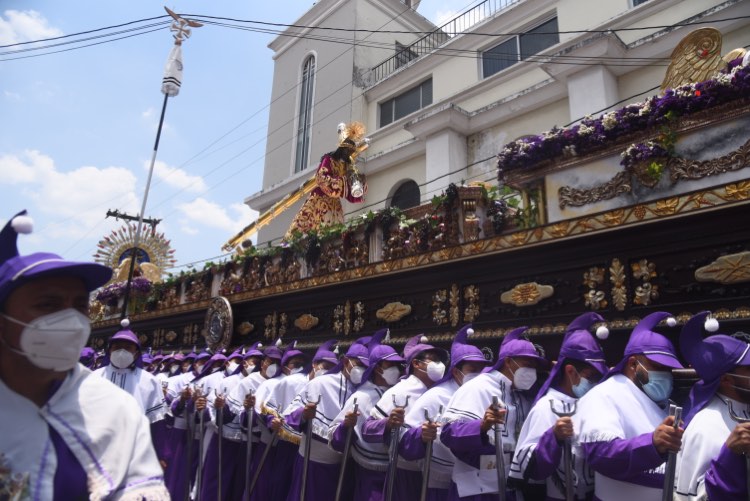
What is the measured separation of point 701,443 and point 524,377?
5.27ft

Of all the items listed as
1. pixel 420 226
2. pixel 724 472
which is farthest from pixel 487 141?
pixel 724 472

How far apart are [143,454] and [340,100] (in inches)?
718

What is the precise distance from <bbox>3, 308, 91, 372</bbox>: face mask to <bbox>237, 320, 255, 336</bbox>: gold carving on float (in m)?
10.2

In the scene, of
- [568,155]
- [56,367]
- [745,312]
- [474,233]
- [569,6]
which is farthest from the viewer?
[569,6]

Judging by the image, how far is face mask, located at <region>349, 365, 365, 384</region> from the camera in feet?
19.8

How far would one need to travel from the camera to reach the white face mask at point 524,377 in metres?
4.59

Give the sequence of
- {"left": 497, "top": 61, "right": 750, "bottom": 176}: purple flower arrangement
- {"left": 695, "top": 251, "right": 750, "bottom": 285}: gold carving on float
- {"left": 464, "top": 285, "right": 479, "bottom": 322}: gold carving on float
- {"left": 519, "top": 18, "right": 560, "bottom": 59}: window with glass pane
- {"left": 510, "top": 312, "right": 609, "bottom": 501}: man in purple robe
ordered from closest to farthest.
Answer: {"left": 510, "top": 312, "right": 609, "bottom": 501}: man in purple robe
{"left": 695, "top": 251, "right": 750, "bottom": 285}: gold carving on float
{"left": 497, "top": 61, "right": 750, "bottom": 176}: purple flower arrangement
{"left": 464, "top": 285, "right": 479, "bottom": 322}: gold carving on float
{"left": 519, "top": 18, "right": 560, "bottom": 59}: window with glass pane

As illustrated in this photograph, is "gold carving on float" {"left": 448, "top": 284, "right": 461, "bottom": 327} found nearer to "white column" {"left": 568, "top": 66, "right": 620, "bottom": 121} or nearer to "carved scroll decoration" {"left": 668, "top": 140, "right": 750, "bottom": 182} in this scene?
"carved scroll decoration" {"left": 668, "top": 140, "right": 750, "bottom": 182}

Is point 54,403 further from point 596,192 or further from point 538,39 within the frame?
point 538,39

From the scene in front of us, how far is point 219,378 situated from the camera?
28.4 ft

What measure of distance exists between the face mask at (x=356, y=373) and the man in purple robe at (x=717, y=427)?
133 inches

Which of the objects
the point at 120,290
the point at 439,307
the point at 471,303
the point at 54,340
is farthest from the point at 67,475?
the point at 120,290

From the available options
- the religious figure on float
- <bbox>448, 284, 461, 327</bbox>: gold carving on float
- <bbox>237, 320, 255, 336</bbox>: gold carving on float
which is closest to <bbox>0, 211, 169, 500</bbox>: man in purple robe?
A: <bbox>448, 284, 461, 327</bbox>: gold carving on float

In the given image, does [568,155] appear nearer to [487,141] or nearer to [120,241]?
[487,141]
